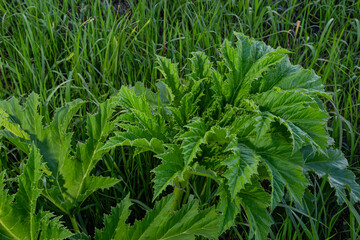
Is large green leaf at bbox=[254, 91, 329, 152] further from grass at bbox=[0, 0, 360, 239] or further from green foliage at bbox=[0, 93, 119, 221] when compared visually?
green foliage at bbox=[0, 93, 119, 221]

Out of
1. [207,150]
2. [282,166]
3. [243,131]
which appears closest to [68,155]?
[207,150]

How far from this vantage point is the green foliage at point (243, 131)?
Result: 1201 millimetres

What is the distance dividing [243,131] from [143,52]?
138 cm

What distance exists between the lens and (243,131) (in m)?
1.29

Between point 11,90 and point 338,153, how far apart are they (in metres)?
1.78

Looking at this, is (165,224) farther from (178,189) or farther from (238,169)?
(238,169)

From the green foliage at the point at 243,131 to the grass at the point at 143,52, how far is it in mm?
354

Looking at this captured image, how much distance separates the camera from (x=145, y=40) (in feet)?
8.52

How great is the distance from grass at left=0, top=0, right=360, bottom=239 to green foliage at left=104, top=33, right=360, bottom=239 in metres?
0.35

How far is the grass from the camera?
1798 mm

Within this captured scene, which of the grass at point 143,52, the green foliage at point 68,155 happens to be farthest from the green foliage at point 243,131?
the grass at point 143,52

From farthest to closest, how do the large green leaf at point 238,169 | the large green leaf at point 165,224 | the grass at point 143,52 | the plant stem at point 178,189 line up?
1. the grass at point 143,52
2. the plant stem at point 178,189
3. the large green leaf at point 165,224
4. the large green leaf at point 238,169

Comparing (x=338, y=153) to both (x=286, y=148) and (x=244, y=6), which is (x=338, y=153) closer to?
(x=286, y=148)

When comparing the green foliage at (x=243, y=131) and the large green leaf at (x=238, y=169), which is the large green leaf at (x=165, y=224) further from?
the large green leaf at (x=238, y=169)
